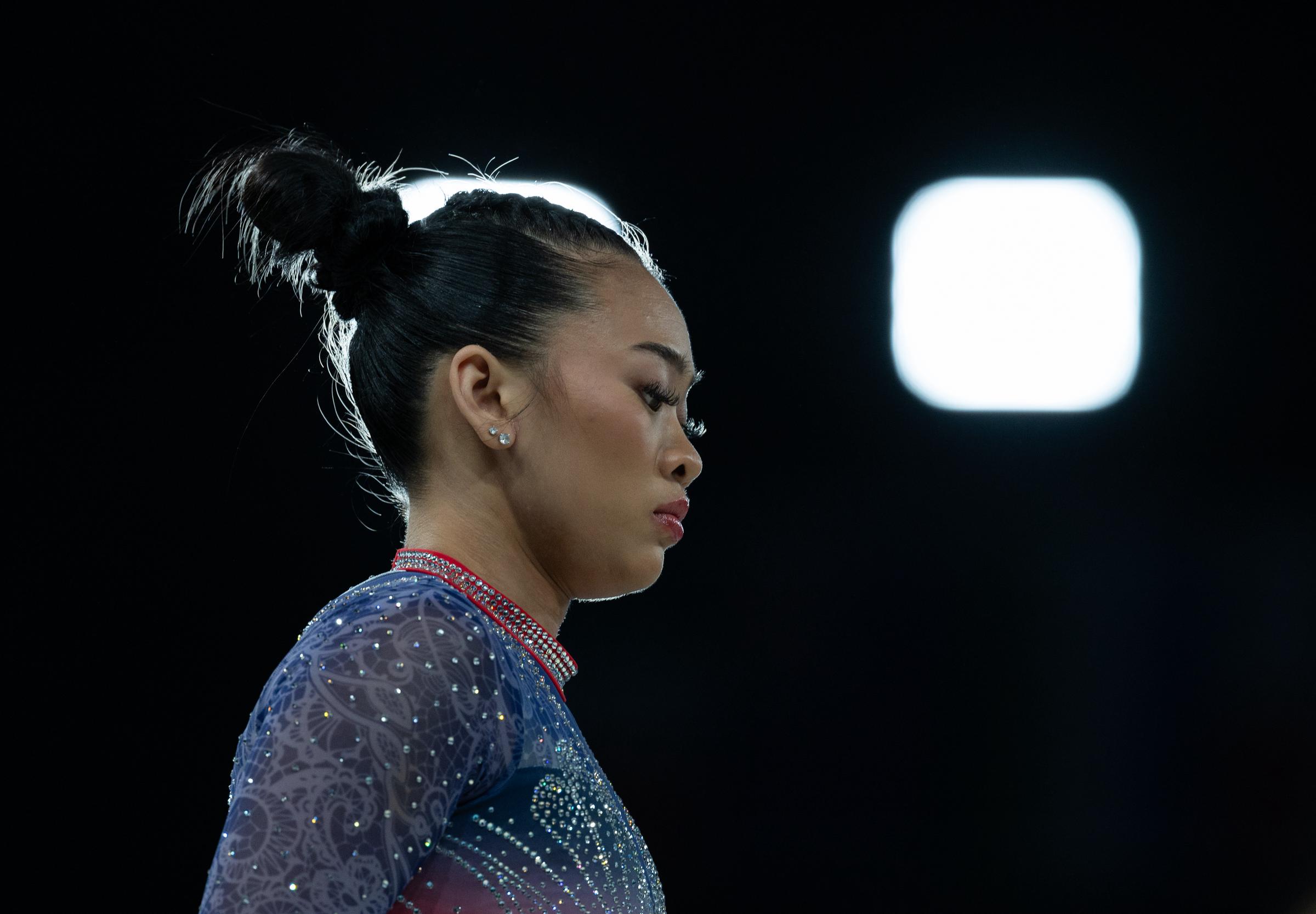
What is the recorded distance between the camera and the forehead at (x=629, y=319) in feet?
2.55

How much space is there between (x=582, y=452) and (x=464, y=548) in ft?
0.31

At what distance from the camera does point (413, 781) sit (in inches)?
22.4

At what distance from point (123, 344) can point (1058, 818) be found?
1585mm

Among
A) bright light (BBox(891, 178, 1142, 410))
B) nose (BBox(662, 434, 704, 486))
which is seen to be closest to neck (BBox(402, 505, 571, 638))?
nose (BBox(662, 434, 704, 486))

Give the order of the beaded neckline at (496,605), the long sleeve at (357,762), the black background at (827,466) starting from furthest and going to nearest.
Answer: the black background at (827,466) → the beaded neckline at (496,605) → the long sleeve at (357,762)

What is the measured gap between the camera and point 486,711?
61 centimetres

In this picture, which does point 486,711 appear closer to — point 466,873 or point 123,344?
point 466,873

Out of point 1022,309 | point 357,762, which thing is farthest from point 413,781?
point 1022,309

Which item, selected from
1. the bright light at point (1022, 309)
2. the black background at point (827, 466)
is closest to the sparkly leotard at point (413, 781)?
the black background at point (827, 466)

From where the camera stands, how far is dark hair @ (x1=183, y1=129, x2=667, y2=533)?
782mm

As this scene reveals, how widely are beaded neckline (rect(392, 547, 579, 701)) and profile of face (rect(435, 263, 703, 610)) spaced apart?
1.5 inches

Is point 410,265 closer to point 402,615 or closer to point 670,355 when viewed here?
point 670,355

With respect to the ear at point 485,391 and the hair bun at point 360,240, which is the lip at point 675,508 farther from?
the hair bun at point 360,240

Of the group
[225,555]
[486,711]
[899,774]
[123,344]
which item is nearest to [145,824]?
[225,555]
